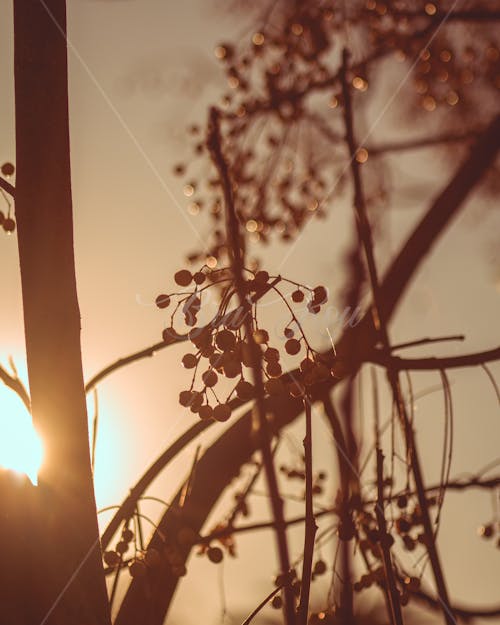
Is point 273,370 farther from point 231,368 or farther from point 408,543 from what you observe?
point 408,543

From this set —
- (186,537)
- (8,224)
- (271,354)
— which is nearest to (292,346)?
(271,354)

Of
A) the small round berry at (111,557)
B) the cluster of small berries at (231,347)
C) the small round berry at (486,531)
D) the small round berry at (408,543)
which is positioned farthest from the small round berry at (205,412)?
the small round berry at (486,531)

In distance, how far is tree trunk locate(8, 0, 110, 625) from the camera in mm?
1315

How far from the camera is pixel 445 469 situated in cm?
176

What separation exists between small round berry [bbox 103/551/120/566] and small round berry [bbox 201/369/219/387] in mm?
568

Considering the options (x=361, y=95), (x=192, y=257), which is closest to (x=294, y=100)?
(x=361, y=95)

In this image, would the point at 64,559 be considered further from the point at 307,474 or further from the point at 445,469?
the point at 445,469

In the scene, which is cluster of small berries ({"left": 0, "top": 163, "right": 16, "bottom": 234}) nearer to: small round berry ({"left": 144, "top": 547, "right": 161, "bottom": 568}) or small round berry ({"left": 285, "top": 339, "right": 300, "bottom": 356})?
small round berry ({"left": 285, "top": 339, "right": 300, "bottom": 356})

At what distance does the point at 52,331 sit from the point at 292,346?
717mm

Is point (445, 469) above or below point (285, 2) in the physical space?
below

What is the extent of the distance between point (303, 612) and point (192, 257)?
359cm

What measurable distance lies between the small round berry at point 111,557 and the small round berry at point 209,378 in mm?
568

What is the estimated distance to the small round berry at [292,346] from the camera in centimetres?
188

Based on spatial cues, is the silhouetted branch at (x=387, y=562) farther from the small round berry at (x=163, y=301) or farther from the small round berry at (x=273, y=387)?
the small round berry at (x=163, y=301)
